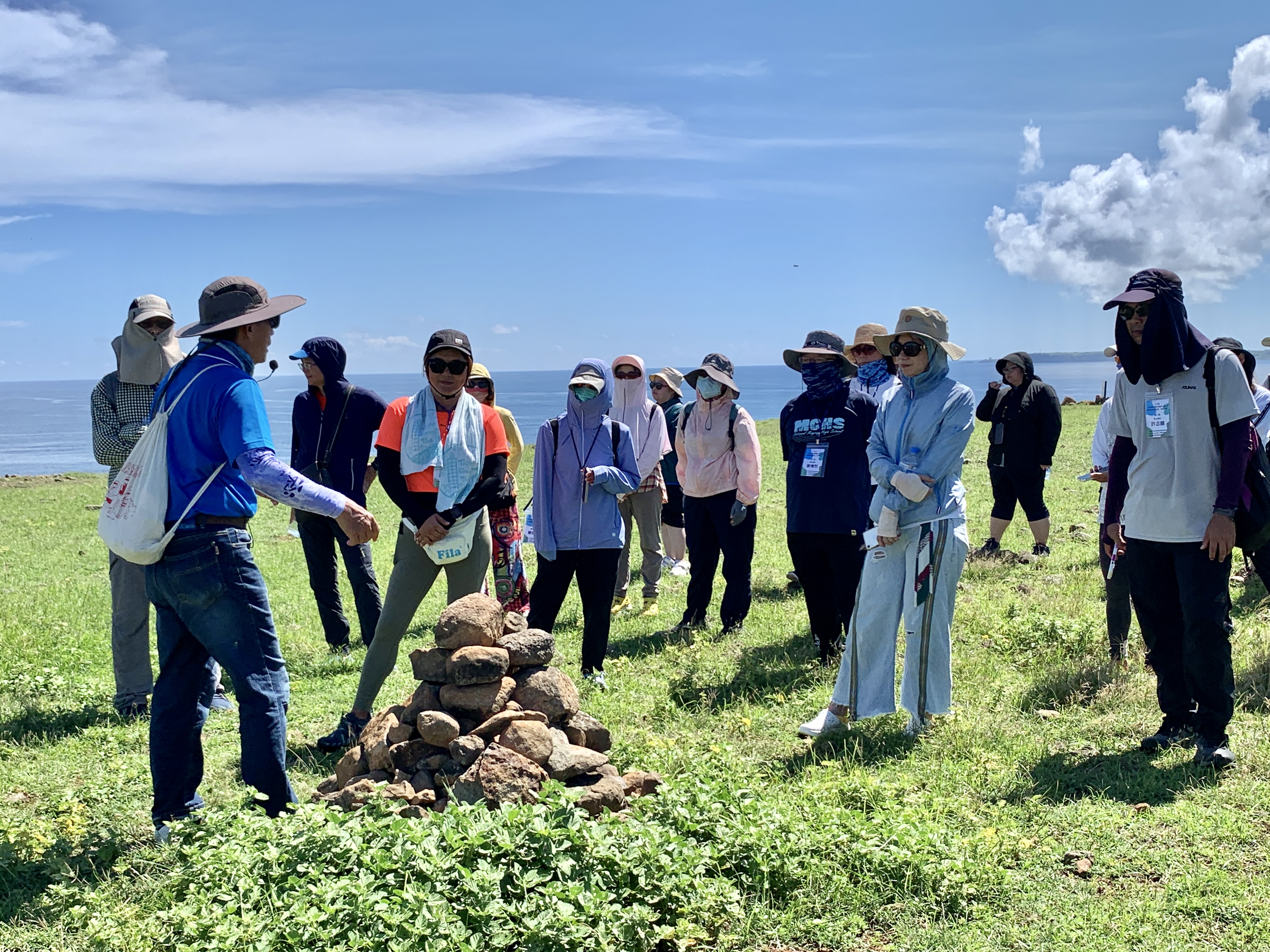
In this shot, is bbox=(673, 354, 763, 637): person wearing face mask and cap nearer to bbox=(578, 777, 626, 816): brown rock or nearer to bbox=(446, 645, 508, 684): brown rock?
bbox=(446, 645, 508, 684): brown rock

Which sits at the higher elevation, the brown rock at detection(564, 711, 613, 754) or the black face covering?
the black face covering

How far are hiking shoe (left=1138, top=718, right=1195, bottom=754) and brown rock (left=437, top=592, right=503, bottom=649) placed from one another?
3.48 meters

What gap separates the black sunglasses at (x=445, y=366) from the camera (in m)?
5.73

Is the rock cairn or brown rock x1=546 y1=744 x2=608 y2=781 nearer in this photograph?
the rock cairn

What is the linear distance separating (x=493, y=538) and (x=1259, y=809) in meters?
5.02

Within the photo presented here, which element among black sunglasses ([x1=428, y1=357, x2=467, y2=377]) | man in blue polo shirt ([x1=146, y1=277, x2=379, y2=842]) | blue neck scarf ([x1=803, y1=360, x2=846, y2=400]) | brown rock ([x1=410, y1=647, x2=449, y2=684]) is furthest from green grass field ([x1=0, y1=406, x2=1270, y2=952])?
black sunglasses ([x1=428, y1=357, x2=467, y2=377])

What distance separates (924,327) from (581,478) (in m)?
2.47

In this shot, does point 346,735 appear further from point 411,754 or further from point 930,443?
point 930,443

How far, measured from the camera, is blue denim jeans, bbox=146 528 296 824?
4.36 metres

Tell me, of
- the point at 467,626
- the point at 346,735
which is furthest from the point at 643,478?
the point at 467,626

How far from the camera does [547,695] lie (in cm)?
510

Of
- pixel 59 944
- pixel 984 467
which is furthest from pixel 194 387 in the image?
pixel 984 467

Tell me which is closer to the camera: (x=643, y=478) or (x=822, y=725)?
(x=822, y=725)

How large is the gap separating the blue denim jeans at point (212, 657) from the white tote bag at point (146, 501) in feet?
0.33
